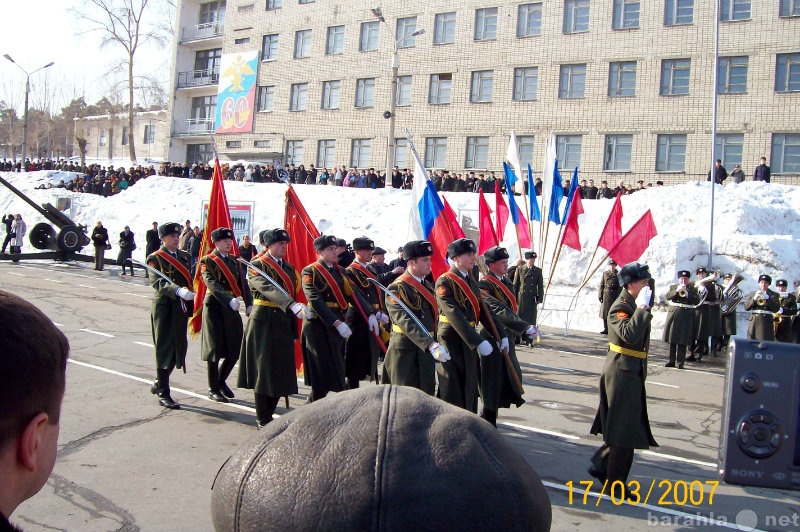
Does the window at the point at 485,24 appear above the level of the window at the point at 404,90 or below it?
above

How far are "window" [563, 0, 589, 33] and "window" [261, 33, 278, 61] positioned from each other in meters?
16.9

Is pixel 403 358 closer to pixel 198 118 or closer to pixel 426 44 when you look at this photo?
pixel 426 44

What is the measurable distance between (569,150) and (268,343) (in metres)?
25.1

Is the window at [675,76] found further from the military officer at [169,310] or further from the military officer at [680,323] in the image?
the military officer at [169,310]

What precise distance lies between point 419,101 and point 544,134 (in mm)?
6688

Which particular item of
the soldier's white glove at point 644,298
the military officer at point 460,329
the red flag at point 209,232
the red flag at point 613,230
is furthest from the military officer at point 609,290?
the soldier's white glove at point 644,298

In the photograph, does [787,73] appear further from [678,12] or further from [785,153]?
[678,12]

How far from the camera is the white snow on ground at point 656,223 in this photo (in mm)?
16656

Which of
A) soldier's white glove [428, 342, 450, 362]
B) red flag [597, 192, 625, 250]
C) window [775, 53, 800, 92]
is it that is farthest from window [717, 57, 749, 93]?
soldier's white glove [428, 342, 450, 362]

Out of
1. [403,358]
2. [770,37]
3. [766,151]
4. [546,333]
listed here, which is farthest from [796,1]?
[403,358]

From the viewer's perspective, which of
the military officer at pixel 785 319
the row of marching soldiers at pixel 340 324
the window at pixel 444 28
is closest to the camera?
the row of marching soldiers at pixel 340 324

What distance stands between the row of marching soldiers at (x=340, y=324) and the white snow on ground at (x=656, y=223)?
9.74 m

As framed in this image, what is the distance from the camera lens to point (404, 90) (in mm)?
34406

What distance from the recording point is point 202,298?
808 cm
